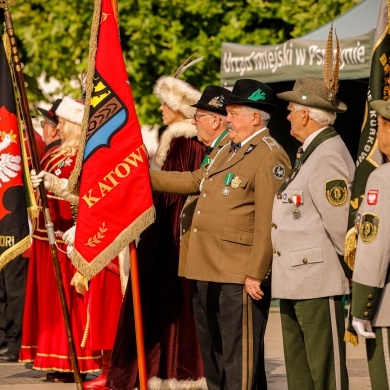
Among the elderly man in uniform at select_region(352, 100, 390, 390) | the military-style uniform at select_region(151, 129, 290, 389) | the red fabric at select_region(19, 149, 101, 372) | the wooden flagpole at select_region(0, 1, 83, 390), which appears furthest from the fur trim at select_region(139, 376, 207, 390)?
the elderly man in uniform at select_region(352, 100, 390, 390)

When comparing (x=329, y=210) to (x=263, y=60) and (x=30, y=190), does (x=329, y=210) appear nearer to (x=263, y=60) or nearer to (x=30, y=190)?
(x=30, y=190)

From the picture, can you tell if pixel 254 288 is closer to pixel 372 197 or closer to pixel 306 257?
pixel 306 257

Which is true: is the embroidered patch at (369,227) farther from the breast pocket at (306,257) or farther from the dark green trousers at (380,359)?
the breast pocket at (306,257)

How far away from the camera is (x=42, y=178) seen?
7699mm

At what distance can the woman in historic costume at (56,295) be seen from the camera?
862cm

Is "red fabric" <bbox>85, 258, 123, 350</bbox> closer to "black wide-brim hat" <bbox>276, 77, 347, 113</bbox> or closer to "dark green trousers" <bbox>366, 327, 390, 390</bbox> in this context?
"black wide-brim hat" <bbox>276, 77, 347, 113</bbox>

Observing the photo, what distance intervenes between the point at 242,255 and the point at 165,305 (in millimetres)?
1370

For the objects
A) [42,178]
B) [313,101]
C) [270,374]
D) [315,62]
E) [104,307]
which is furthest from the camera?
[315,62]

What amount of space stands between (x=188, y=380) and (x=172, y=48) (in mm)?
7190

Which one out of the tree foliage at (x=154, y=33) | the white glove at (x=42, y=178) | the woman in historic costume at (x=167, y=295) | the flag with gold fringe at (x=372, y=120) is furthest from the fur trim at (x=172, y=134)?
the tree foliage at (x=154, y=33)

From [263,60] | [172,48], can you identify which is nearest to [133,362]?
[263,60]

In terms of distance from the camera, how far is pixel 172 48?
47.2ft

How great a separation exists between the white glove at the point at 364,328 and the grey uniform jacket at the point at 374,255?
2 centimetres

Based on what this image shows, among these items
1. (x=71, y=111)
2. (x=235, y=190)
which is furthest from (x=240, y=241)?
(x=71, y=111)
